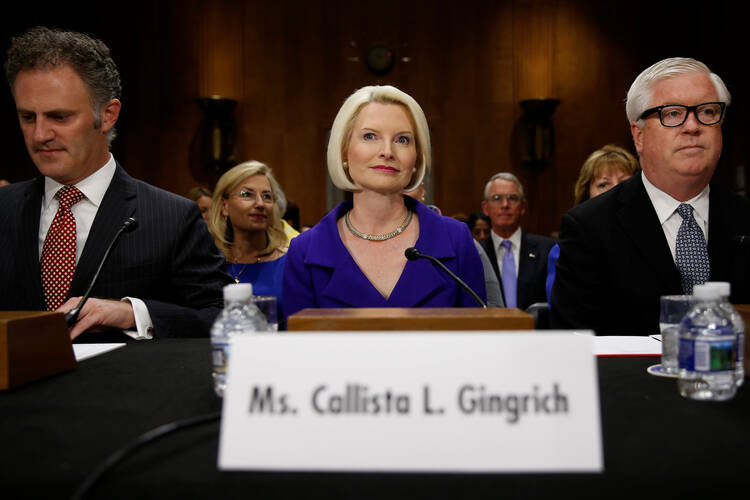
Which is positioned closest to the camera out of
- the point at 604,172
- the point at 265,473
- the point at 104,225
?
the point at 265,473

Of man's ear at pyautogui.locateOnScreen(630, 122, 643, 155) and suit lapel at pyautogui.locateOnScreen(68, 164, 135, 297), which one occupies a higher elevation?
man's ear at pyautogui.locateOnScreen(630, 122, 643, 155)

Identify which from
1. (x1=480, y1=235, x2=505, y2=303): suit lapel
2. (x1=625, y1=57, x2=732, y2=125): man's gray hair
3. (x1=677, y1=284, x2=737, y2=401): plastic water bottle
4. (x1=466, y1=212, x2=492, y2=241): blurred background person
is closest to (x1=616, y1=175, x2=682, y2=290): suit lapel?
(x1=625, y1=57, x2=732, y2=125): man's gray hair

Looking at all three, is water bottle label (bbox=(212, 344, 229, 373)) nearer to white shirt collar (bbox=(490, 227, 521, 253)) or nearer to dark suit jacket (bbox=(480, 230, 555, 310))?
dark suit jacket (bbox=(480, 230, 555, 310))

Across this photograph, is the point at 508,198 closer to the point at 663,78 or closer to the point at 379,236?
the point at 663,78

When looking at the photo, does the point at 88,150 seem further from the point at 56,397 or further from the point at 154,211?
the point at 56,397

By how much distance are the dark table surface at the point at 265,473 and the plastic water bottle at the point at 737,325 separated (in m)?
0.03

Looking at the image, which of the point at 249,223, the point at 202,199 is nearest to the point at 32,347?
the point at 249,223

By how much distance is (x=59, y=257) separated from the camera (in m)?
1.67

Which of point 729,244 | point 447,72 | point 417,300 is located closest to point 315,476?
point 417,300

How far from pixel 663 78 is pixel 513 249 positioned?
309cm

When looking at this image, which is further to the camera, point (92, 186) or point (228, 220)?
point (228, 220)

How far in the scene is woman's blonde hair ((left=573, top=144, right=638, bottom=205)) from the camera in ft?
10.8

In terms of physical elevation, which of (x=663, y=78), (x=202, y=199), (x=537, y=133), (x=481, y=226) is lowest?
(x=481, y=226)

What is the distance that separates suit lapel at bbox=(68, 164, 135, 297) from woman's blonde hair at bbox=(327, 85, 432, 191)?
23.9 inches
